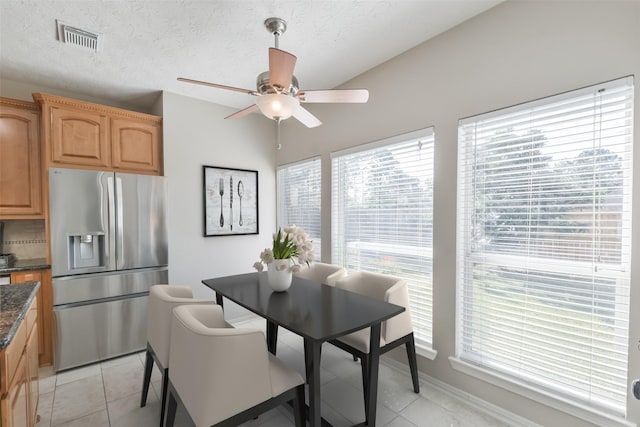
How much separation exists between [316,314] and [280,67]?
137 centimetres

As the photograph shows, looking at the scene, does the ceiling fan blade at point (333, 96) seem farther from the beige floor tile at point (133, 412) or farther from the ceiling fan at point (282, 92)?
the beige floor tile at point (133, 412)

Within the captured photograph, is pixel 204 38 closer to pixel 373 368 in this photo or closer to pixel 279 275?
pixel 279 275

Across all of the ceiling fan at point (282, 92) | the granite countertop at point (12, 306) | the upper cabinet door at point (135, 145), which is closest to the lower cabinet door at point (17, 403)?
the granite countertop at point (12, 306)

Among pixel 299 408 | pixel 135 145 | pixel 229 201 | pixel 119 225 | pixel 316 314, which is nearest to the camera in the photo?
pixel 299 408

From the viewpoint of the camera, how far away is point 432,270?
7.46ft

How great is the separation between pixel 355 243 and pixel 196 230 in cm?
186

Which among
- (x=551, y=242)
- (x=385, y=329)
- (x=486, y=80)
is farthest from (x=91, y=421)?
(x=486, y=80)

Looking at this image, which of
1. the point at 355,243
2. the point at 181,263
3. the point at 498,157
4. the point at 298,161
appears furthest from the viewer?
the point at 298,161

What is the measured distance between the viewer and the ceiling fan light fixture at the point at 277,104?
65.1 inches

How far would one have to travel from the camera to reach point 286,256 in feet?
6.89

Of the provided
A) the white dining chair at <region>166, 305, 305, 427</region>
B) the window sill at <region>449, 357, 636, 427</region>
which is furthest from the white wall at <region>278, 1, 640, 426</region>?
the white dining chair at <region>166, 305, 305, 427</region>

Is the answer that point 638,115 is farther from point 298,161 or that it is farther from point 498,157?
point 298,161

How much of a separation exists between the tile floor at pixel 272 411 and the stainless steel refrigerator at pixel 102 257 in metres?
0.26

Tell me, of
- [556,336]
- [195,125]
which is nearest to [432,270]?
[556,336]
